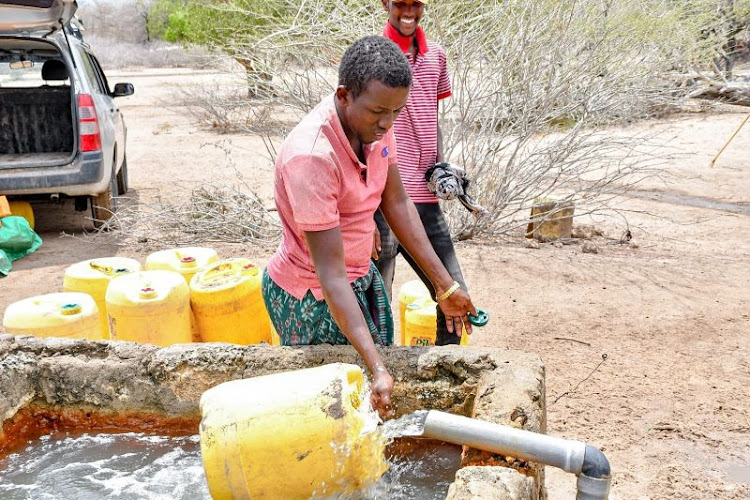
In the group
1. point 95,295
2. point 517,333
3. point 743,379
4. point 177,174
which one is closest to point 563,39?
point 517,333

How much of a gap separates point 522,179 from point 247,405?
4660 millimetres

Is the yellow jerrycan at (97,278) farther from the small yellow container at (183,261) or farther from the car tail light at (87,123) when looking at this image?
the car tail light at (87,123)

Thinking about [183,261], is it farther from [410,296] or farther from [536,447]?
[536,447]

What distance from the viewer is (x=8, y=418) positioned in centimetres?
268

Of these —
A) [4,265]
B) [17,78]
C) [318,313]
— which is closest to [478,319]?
[318,313]

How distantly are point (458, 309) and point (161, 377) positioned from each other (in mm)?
1092

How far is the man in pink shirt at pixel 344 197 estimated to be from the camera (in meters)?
1.99

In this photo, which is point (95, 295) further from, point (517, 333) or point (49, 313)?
point (517, 333)

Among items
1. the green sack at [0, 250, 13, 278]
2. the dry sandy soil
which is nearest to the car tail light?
the dry sandy soil

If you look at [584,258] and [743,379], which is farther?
[584,258]

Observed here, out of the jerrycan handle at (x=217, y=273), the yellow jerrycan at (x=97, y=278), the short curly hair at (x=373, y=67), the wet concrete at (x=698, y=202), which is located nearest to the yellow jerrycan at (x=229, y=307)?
the jerrycan handle at (x=217, y=273)

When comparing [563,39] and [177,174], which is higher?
[563,39]

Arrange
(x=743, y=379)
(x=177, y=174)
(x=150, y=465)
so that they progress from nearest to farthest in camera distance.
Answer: (x=150, y=465) → (x=743, y=379) → (x=177, y=174)

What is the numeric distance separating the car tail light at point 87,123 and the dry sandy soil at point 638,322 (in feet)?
2.97
